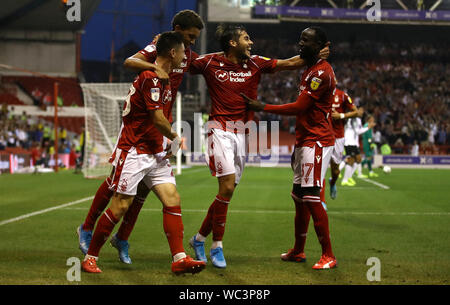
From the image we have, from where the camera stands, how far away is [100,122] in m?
20.2

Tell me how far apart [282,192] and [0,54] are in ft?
119

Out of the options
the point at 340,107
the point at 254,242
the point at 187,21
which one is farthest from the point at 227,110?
the point at 340,107

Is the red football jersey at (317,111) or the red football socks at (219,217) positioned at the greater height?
the red football jersey at (317,111)

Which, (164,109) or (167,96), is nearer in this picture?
(167,96)

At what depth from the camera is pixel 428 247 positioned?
6820mm

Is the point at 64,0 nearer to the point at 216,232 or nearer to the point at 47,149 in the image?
the point at 216,232

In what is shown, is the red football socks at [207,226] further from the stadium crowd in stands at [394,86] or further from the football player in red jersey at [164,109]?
the stadium crowd in stands at [394,86]

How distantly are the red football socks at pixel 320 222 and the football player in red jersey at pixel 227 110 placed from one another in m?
0.83

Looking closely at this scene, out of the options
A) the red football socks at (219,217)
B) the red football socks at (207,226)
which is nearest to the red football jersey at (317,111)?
the red football socks at (219,217)

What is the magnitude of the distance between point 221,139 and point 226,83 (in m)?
0.61

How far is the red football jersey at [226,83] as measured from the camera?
5977mm

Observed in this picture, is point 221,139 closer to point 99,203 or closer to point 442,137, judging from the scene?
point 99,203

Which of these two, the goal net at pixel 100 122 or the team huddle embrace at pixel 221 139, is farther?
the goal net at pixel 100 122

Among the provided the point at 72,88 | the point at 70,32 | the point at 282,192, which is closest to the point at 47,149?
the point at 282,192
